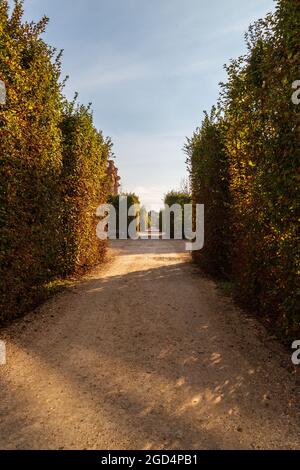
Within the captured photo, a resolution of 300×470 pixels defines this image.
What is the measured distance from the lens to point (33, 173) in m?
8.12

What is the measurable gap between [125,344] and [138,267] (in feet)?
24.0

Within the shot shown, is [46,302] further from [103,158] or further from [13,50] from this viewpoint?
[103,158]

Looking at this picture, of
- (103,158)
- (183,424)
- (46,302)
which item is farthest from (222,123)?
(183,424)

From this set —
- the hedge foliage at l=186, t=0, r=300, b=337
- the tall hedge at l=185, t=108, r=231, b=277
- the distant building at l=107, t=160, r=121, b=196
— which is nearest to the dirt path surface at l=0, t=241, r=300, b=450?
the hedge foliage at l=186, t=0, r=300, b=337

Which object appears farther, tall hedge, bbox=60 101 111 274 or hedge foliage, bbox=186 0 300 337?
tall hedge, bbox=60 101 111 274

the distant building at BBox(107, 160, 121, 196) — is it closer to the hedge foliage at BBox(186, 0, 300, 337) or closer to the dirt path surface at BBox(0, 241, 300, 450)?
the hedge foliage at BBox(186, 0, 300, 337)

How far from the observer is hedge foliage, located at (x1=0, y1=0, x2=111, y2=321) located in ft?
23.0

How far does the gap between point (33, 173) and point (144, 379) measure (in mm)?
5145

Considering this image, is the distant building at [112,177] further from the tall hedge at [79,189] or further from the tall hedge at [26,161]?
the tall hedge at [26,161]

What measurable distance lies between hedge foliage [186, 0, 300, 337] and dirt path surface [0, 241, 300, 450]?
97 cm

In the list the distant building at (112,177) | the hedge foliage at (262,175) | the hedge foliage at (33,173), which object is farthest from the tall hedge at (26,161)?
the distant building at (112,177)

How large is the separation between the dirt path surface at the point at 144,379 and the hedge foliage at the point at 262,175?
0.97 metres

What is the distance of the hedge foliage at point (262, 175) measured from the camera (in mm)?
5246

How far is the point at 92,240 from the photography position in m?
13.4
